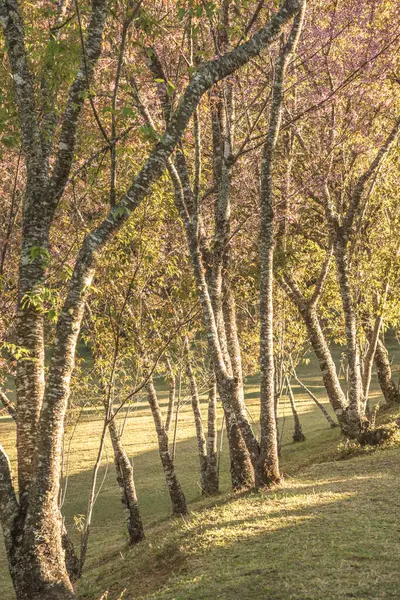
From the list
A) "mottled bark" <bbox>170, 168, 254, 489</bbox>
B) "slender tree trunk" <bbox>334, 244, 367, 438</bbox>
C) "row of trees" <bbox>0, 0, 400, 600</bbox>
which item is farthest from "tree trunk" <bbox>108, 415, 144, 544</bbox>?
"slender tree trunk" <bbox>334, 244, 367, 438</bbox>

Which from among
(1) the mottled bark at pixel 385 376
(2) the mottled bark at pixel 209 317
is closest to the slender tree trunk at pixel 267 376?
(2) the mottled bark at pixel 209 317

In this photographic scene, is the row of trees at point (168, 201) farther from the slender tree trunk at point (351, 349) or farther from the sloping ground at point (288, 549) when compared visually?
the sloping ground at point (288, 549)

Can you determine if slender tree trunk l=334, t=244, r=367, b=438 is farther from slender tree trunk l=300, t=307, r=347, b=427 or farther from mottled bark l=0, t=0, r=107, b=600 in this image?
mottled bark l=0, t=0, r=107, b=600

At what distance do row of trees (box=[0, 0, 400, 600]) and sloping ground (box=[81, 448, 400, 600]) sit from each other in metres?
1.59

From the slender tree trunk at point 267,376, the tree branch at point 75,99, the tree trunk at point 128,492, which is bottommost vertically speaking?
the tree trunk at point 128,492

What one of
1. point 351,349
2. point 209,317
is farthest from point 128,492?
point 351,349

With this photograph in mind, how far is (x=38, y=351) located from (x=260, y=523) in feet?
18.3

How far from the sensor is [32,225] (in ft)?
29.4

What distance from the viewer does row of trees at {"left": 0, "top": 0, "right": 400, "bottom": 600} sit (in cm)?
825

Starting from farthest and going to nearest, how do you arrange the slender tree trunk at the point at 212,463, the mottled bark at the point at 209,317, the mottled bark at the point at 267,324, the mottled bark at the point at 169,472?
the slender tree trunk at the point at 212,463 → the mottled bark at the point at 169,472 → the mottled bark at the point at 209,317 → the mottled bark at the point at 267,324

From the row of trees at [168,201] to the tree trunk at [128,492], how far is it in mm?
66

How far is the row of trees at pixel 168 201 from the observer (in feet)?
27.1

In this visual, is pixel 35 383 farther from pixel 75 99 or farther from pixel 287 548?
pixel 287 548

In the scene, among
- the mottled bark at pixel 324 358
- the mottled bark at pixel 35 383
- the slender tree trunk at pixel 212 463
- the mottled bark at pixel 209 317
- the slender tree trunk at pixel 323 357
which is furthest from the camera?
the slender tree trunk at pixel 212 463
